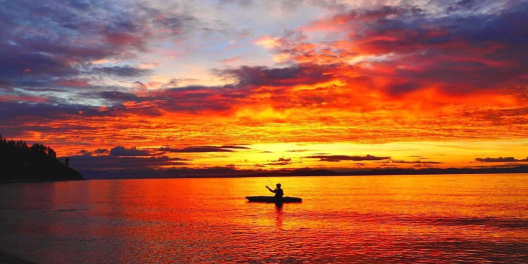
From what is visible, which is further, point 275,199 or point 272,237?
point 275,199

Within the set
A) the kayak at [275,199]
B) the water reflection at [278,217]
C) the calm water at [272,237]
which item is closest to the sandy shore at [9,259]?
the calm water at [272,237]

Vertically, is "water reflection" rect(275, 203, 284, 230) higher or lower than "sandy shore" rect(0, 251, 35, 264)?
lower

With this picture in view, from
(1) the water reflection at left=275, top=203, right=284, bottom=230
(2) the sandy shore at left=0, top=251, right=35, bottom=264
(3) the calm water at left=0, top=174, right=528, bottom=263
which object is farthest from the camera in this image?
(1) the water reflection at left=275, top=203, right=284, bottom=230

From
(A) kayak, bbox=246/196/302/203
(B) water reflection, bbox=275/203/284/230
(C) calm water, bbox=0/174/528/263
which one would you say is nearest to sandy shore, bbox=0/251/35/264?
(C) calm water, bbox=0/174/528/263

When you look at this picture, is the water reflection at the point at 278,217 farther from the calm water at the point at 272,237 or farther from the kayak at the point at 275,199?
the kayak at the point at 275,199

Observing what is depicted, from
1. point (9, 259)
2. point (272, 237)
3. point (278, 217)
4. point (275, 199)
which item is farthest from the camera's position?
point (275, 199)

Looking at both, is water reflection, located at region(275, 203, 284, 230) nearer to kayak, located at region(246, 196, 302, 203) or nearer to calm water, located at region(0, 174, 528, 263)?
calm water, located at region(0, 174, 528, 263)

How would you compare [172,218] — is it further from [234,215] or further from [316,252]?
[316,252]

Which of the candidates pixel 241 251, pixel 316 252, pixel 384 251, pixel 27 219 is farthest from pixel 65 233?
pixel 384 251

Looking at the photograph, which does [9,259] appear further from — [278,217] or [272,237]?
[278,217]

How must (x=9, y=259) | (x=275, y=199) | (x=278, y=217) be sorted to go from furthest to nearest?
(x=275, y=199) → (x=278, y=217) → (x=9, y=259)

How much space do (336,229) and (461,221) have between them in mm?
20596

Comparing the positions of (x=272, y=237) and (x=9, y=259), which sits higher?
(x=9, y=259)

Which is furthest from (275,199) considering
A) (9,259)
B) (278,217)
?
(9,259)
